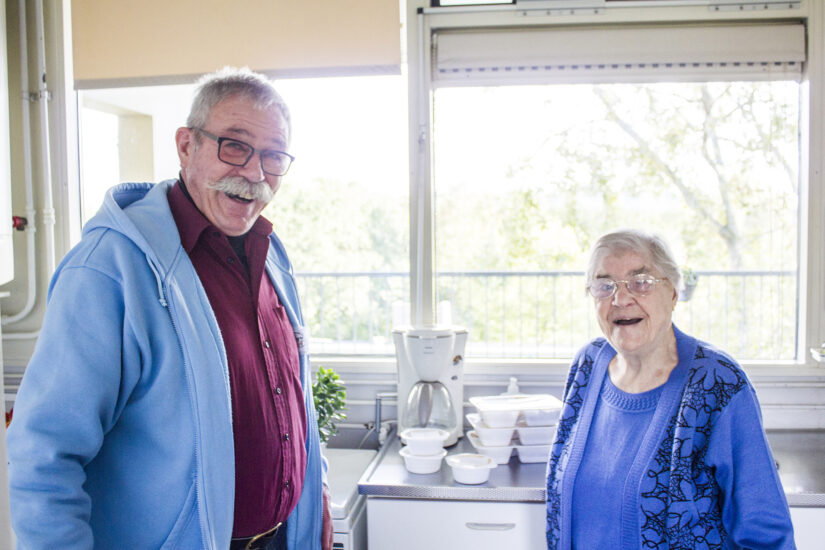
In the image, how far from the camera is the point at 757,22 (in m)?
2.19

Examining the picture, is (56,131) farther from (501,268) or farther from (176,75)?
(501,268)

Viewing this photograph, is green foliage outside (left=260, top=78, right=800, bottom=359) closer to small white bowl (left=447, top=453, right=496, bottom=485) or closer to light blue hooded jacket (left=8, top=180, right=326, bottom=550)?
small white bowl (left=447, top=453, right=496, bottom=485)

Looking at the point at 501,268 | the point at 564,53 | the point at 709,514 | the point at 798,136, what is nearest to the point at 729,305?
the point at 501,268

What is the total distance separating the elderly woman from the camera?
1202 millimetres

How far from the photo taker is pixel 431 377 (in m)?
2.01

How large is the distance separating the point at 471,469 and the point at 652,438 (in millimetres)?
596

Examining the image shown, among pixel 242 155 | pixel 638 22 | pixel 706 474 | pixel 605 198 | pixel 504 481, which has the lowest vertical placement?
pixel 504 481

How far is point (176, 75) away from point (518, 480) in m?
1.91

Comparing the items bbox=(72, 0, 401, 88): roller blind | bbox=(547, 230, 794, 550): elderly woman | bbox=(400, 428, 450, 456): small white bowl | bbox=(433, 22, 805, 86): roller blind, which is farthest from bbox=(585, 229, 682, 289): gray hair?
bbox=(72, 0, 401, 88): roller blind

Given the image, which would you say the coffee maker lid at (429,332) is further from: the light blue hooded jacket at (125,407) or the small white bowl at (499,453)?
the light blue hooded jacket at (125,407)

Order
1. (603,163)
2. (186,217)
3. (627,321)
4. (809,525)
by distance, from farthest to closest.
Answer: (603,163), (809,525), (627,321), (186,217)

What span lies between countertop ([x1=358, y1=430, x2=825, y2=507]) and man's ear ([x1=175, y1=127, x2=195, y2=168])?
3.42 ft

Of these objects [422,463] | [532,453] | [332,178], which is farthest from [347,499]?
[332,178]

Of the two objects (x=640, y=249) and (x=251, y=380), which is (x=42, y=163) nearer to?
(x=251, y=380)
